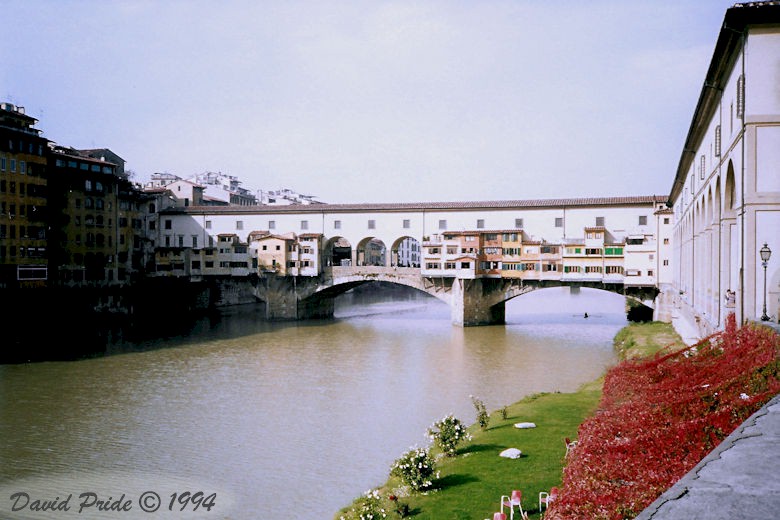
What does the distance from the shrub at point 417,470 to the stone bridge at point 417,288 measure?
29306 mm

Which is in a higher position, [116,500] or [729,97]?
[729,97]

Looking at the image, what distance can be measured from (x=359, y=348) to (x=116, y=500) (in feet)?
67.9

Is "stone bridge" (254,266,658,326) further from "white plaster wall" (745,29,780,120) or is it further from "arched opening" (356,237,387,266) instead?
"arched opening" (356,237,387,266)

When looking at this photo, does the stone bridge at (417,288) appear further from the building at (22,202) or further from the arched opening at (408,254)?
the arched opening at (408,254)

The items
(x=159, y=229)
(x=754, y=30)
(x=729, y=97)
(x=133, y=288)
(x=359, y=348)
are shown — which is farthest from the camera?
(x=159, y=229)

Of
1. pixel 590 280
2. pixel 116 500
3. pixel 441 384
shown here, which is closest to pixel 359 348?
pixel 441 384

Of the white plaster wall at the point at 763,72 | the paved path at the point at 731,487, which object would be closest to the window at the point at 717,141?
the white plaster wall at the point at 763,72

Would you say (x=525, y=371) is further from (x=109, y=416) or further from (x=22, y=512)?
(x=22, y=512)

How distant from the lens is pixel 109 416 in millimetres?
19078

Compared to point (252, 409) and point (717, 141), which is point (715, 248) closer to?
point (717, 141)

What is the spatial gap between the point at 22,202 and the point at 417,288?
26.1m

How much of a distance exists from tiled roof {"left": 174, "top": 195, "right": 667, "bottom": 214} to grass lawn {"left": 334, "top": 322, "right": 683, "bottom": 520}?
81.0 ft

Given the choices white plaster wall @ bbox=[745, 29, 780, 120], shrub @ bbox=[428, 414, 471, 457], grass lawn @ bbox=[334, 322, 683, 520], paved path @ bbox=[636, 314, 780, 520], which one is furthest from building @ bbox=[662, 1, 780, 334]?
paved path @ bbox=[636, 314, 780, 520]

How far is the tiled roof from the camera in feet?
132
